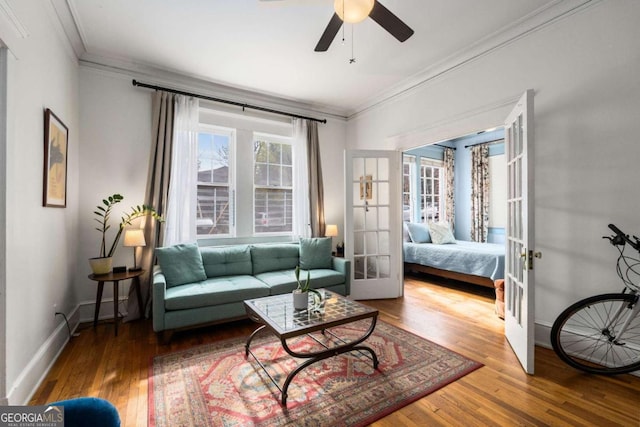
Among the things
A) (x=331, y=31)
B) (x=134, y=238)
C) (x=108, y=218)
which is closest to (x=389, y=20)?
(x=331, y=31)

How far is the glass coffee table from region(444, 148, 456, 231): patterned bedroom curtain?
4.91 meters

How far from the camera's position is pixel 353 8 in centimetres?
167

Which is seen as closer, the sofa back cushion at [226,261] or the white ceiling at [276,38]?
the white ceiling at [276,38]

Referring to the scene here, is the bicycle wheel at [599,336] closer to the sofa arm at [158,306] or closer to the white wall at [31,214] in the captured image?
the sofa arm at [158,306]

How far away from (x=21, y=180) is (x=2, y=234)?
415 mm

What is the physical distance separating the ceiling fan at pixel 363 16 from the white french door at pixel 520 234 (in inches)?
44.4

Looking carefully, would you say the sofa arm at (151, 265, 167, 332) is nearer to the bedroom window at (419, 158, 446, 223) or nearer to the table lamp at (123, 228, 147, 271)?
the table lamp at (123, 228, 147, 271)

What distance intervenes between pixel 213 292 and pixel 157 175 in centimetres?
164

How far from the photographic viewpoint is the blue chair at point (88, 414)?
924 mm

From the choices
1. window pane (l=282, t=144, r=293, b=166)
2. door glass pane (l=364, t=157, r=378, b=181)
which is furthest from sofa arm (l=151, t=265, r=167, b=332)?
door glass pane (l=364, t=157, r=378, b=181)

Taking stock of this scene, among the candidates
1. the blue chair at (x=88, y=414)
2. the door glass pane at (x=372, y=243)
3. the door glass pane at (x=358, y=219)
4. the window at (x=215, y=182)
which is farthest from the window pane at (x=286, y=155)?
the blue chair at (x=88, y=414)

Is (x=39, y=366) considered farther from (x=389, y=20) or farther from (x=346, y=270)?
(x=389, y=20)

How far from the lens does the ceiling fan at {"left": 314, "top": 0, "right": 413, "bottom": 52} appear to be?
1.66 meters

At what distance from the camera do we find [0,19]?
61.6 inches
